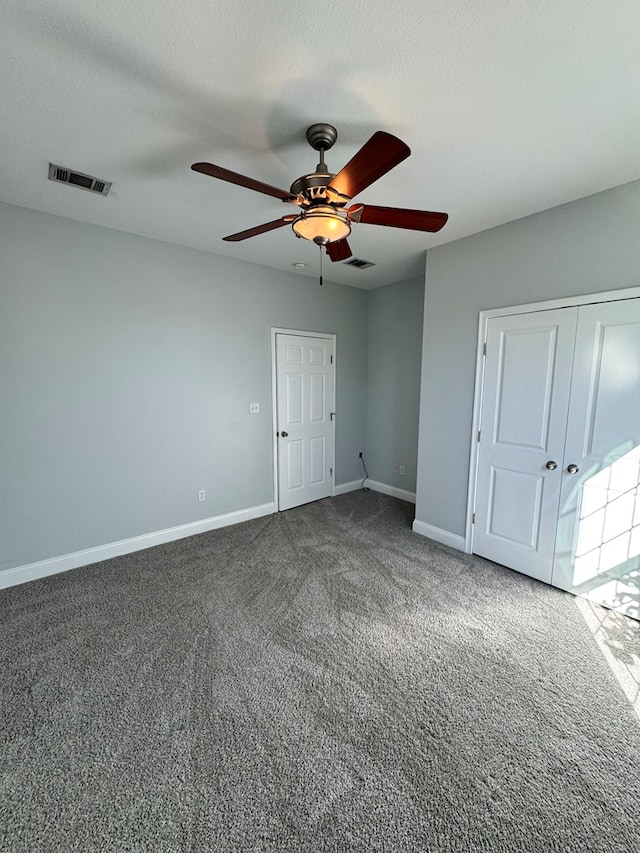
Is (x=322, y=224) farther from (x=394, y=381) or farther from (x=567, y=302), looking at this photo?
(x=394, y=381)

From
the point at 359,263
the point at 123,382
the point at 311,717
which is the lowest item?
the point at 311,717

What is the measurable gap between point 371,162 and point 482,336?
1.88 m

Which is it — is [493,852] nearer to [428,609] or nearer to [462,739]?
[462,739]

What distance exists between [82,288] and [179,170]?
131cm

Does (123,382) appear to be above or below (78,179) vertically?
below

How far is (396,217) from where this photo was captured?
1.68 m

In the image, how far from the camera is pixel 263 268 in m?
3.66

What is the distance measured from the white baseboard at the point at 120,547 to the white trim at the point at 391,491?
156cm

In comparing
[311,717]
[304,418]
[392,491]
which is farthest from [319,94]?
[392,491]

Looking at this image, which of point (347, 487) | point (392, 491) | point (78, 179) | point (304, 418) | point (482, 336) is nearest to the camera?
point (78, 179)

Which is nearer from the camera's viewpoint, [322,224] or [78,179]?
[322,224]

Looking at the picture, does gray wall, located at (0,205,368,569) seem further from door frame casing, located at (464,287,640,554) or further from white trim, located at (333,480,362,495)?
door frame casing, located at (464,287,640,554)

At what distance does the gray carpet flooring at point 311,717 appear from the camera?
120cm

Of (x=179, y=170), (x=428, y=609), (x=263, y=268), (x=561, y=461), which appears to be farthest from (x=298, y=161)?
(x=428, y=609)
